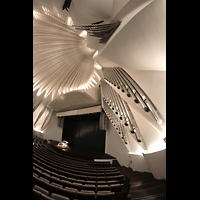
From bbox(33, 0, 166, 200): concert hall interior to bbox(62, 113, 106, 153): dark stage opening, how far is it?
0.10 meters

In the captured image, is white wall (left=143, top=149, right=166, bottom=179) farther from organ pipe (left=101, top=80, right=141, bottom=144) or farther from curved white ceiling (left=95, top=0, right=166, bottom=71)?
curved white ceiling (left=95, top=0, right=166, bottom=71)

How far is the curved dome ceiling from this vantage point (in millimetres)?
6896

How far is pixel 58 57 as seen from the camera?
29.1 ft

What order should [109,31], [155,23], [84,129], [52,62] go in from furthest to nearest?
[84,129]
[52,62]
[109,31]
[155,23]

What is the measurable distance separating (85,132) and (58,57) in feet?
27.3

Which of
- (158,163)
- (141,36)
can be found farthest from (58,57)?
(158,163)

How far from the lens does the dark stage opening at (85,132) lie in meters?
11.8

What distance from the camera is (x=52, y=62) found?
9180 millimetres
